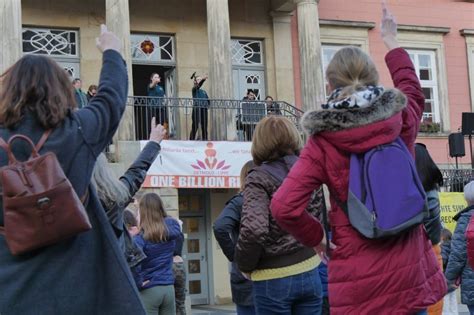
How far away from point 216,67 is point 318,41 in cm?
332

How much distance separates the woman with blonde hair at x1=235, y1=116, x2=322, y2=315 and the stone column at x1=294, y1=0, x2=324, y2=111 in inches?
628

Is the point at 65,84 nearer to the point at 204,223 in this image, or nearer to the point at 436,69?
the point at 204,223

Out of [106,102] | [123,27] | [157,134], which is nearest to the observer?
[106,102]

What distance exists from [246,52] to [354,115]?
1950cm

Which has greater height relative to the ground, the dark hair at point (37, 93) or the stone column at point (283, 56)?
the stone column at point (283, 56)

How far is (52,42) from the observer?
68.5 ft

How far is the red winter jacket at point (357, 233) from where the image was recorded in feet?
12.0

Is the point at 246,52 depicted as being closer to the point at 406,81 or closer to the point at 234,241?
the point at 234,241

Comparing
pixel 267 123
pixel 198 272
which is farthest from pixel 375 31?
pixel 267 123

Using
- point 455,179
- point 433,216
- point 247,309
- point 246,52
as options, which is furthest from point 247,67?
point 433,216

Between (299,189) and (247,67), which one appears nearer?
(299,189)

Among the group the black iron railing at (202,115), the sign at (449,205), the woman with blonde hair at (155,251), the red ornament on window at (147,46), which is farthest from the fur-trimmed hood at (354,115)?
the red ornament on window at (147,46)

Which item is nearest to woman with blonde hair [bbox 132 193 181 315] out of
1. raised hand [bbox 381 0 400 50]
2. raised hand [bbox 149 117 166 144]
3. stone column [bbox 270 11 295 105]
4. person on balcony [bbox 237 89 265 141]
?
raised hand [bbox 149 117 166 144]

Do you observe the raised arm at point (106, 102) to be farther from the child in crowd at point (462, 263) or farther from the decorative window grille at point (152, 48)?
the decorative window grille at point (152, 48)
